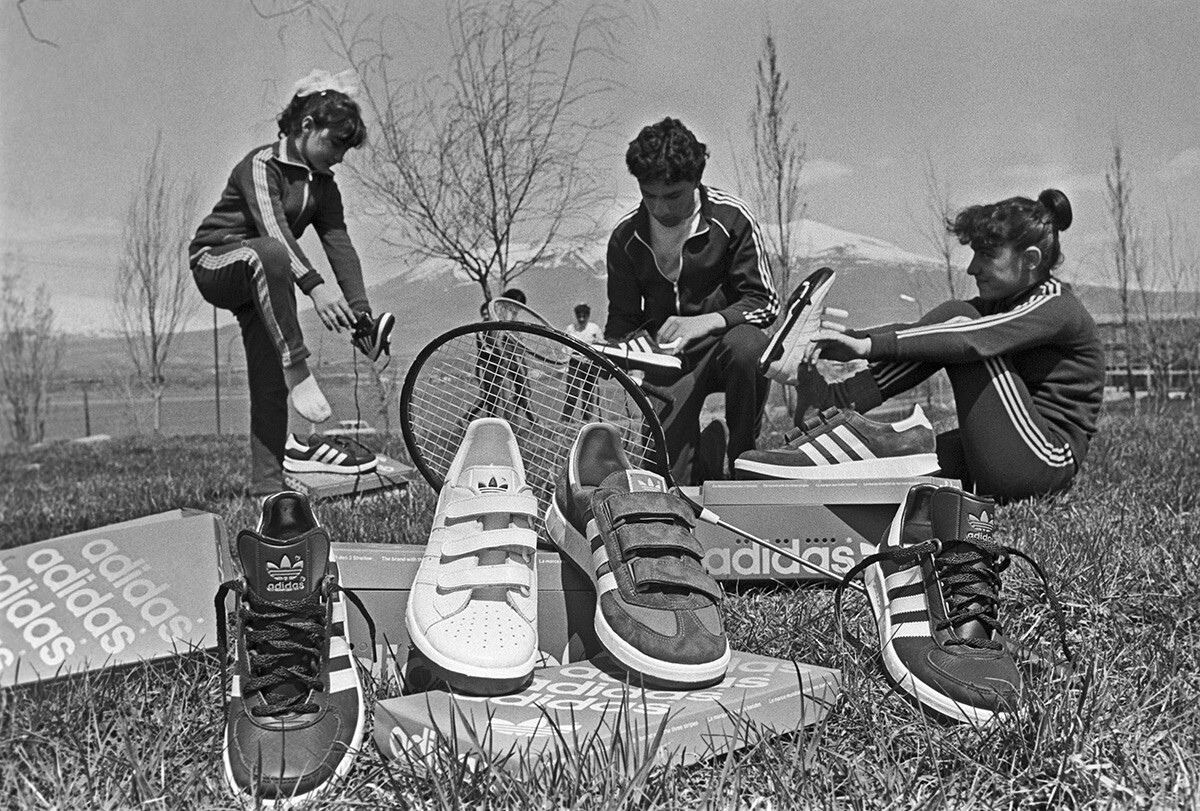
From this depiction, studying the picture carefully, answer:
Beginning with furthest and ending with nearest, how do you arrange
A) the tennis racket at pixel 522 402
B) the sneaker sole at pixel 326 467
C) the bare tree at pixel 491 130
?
the sneaker sole at pixel 326 467 < the bare tree at pixel 491 130 < the tennis racket at pixel 522 402

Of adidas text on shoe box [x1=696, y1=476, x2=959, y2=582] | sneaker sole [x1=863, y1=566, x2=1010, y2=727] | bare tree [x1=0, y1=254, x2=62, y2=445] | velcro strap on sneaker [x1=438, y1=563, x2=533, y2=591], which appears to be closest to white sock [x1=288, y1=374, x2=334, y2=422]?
adidas text on shoe box [x1=696, y1=476, x2=959, y2=582]

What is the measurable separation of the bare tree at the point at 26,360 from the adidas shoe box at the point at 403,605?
1155 centimetres

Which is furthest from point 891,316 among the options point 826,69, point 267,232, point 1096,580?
point 267,232

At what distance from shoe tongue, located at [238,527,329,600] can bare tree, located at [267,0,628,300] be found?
2548 millimetres

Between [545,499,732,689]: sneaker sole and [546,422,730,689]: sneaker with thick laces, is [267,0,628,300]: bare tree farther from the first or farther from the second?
[545,499,732,689]: sneaker sole

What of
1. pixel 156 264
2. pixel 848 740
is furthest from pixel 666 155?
pixel 156 264

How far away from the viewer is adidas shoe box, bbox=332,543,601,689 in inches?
73.5

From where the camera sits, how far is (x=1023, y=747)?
139cm

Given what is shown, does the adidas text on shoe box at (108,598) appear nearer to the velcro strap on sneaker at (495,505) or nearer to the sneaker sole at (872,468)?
the velcro strap on sneaker at (495,505)

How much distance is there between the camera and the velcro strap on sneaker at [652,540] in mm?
1725

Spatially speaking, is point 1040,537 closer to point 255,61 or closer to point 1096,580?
point 1096,580

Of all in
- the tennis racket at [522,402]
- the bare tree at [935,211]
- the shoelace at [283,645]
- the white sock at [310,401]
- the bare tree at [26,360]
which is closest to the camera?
the shoelace at [283,645]

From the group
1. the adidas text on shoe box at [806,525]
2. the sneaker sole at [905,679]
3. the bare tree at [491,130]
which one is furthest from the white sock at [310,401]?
the sneaker sole at [905,679]

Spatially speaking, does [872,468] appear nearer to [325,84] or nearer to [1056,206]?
[1056,206]
